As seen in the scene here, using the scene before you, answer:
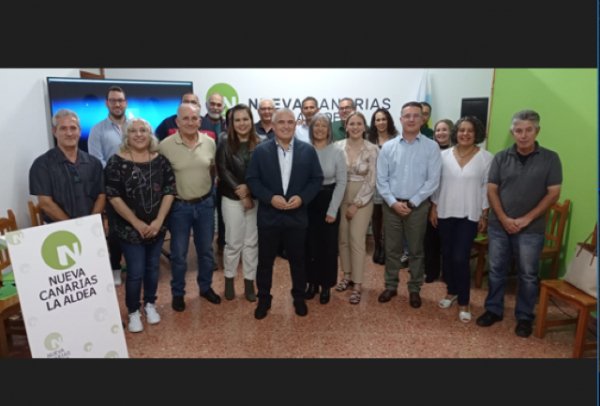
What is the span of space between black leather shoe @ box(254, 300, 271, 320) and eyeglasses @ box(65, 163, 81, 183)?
1.54 m

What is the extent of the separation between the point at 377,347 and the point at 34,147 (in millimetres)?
3456

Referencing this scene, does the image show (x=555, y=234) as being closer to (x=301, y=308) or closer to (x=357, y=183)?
(x=357, y=183)

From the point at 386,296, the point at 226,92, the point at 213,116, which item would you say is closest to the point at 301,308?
the point at 386,296

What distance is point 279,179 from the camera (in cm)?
283

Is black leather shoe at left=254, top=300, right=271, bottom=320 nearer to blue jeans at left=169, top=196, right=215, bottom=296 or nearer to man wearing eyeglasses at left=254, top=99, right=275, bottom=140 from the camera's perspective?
blue jeans at left=169, top=196, right=215, bottom=296

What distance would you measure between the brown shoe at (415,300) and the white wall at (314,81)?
289 cm

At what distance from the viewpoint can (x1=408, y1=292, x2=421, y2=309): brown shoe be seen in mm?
3205

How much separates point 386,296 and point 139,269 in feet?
6.37

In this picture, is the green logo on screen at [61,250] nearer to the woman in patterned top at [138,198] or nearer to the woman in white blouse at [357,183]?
the woman in patterned top at [138,198]

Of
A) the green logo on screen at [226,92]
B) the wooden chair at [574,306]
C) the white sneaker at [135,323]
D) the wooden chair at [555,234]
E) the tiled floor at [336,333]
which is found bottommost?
the tiled floor at [336,333]

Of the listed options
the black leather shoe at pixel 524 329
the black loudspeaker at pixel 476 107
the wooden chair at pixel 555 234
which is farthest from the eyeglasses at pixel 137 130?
the black loudspeaker at pixel 476 107

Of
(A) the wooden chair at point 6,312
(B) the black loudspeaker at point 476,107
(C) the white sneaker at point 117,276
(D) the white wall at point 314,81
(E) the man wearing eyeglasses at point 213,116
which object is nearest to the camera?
(A) the wooden chair at point 6,312

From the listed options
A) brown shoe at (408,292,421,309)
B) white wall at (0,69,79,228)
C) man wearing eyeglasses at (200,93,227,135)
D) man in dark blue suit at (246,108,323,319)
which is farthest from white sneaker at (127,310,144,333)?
brown shoe at (408,292,421,309)

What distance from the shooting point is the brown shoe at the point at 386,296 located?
329 centimetres
